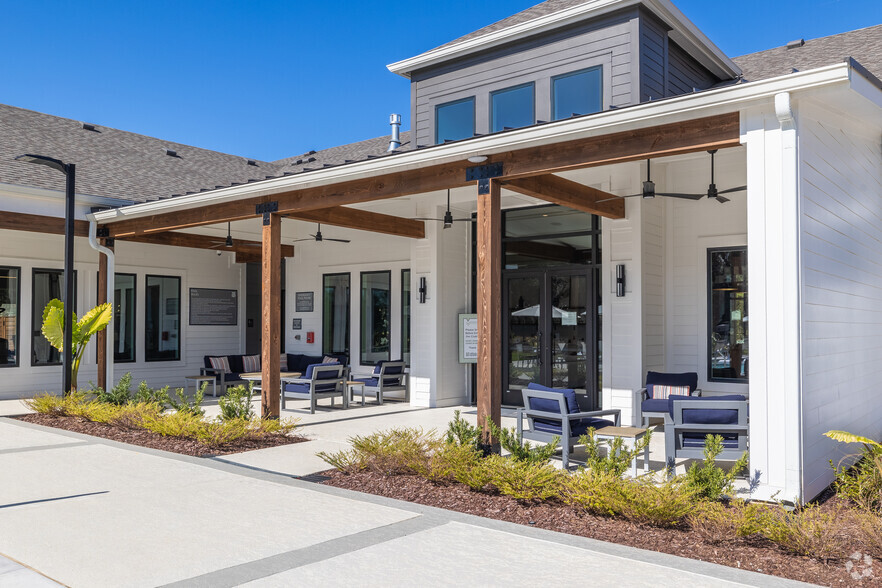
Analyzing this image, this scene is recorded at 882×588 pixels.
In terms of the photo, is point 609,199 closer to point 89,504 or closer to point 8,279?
point 89,504

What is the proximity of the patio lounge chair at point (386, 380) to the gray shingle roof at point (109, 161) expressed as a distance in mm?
5188

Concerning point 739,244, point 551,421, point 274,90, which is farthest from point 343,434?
point 274,90

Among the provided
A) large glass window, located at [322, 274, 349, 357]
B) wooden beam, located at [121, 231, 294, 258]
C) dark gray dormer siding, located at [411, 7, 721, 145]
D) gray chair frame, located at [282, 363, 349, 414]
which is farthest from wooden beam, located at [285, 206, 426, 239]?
wooden beam, located at [121, 231, 294, 258]

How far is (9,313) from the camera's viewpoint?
13.5 m

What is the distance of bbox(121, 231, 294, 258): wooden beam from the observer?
1434cm

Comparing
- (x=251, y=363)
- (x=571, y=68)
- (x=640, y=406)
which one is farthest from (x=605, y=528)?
(x=251, y=363)

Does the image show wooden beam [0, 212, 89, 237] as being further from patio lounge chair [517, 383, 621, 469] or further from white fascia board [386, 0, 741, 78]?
patio lounge chair [517, 383, 621, 469]

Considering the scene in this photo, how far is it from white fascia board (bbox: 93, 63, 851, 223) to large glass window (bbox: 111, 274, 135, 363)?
20.6 feet

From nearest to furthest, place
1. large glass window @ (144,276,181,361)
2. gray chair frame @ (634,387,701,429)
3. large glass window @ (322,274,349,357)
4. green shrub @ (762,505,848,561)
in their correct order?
green shrub @ (762,505,848,561)
gray chair frame @ (634,387,701,429)
large glass window @ (322,274,349,357)
large glass window @ (144,276,181,361)

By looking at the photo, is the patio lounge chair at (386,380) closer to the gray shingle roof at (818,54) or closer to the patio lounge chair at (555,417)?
the patio lounge chair at (555,417)

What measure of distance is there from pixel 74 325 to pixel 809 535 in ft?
34.7

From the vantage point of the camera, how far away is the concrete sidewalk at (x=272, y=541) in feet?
13.2

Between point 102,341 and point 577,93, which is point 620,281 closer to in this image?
point 577,93

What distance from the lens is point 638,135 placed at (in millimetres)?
6391
